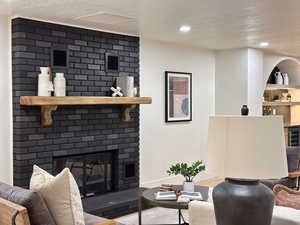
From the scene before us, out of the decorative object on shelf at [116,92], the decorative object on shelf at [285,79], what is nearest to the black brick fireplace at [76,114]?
the decorative object on shelf at [116,92]

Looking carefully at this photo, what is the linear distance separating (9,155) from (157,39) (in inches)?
114

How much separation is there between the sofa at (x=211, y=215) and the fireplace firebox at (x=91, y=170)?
2664mm

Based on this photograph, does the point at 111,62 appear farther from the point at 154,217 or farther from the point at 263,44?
the point at 263,44

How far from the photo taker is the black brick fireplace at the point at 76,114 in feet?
14.6

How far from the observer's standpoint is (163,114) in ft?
20.7

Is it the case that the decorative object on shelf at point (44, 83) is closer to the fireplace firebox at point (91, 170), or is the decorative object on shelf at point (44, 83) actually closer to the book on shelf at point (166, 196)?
the fireplace firebox at point (91, 170)

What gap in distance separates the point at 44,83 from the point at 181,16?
1760 mm

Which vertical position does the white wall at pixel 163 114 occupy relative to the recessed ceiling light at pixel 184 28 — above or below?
below

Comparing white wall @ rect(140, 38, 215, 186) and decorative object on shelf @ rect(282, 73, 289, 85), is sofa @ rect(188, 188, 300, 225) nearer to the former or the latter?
white wall @ rect(140, 38, 215, 186)

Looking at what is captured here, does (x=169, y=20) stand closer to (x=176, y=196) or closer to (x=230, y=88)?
(x=176, y=196)

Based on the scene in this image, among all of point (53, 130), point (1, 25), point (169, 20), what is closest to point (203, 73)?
point (169, 20)

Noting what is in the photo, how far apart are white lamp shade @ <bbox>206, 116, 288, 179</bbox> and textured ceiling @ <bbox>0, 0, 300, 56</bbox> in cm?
214

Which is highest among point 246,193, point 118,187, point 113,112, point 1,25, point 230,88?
point 1,25

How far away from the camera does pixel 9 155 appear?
14.7 feet
